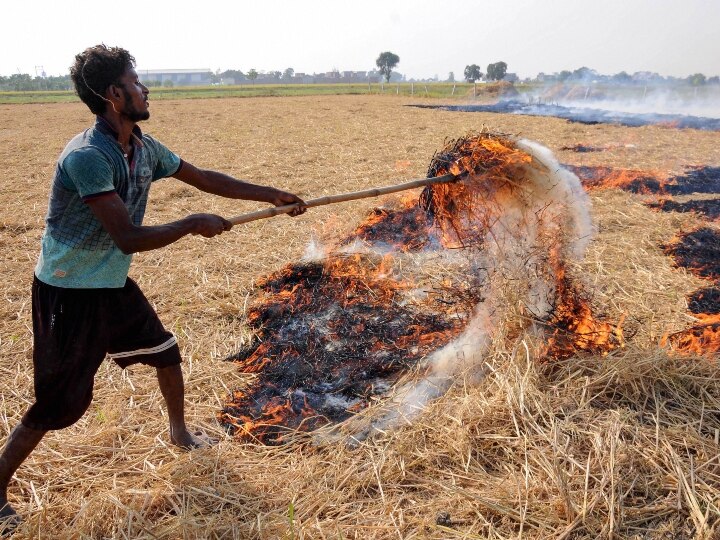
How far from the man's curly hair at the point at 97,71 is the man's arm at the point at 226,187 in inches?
27.2

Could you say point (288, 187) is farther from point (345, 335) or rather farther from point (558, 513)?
point (558, 513)

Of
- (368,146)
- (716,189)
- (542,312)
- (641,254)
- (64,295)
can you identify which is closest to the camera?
(64,295)

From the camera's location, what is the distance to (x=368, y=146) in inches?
590

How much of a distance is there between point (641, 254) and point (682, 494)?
4.18 meters

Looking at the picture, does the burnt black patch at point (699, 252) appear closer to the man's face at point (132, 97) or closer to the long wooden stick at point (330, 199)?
the long wooden stick at point (330, 199)

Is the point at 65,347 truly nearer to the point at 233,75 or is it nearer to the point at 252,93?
the point at 252,93

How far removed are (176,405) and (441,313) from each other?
7.59 ft

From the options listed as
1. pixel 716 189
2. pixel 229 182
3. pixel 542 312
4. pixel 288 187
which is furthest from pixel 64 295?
pixel 716 189

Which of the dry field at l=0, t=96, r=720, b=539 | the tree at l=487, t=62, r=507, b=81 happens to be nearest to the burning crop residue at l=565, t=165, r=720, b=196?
the dry field at l=0, t=96, r=720, b=539

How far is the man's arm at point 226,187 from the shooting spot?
325cm

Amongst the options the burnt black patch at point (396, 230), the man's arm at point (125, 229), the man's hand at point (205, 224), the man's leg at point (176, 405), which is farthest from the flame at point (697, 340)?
the man's arm at point (125, 229)

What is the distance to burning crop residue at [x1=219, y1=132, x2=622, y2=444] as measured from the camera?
11.5ft

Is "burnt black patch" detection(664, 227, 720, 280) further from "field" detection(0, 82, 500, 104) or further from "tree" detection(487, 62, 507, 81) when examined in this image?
"tree" detection(487, 62, 507, 81)

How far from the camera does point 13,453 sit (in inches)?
103
